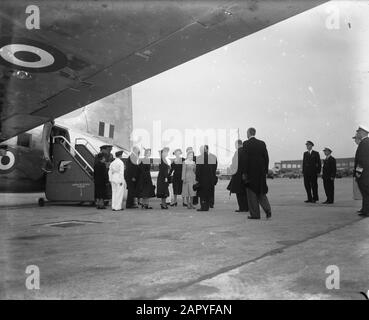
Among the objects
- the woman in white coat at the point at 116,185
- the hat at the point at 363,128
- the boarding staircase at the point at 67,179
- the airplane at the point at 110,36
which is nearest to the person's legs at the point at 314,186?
the hat at the point at 363,128

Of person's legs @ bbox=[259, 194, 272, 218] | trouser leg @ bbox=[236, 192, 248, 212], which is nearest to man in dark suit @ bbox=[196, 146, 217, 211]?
trouser leg @ bbox=[236, 192, 248, 212]

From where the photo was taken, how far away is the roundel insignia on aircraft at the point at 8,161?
11531 mm

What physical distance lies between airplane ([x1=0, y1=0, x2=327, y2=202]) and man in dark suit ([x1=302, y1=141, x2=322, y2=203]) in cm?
791

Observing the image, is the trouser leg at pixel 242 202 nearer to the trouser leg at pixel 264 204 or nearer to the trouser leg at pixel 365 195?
the trouser leg at pixel 264 204

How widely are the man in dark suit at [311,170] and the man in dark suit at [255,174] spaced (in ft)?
17.5

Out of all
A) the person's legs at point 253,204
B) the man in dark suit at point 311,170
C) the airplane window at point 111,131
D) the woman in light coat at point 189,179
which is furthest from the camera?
the airplane window at point 111,131

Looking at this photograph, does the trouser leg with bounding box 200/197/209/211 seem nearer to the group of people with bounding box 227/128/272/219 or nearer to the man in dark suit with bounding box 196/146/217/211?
the man in dark suit with bounding box 196/146/217/211

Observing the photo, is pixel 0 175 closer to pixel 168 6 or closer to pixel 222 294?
pixel 168 6

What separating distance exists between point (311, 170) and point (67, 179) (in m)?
7.98

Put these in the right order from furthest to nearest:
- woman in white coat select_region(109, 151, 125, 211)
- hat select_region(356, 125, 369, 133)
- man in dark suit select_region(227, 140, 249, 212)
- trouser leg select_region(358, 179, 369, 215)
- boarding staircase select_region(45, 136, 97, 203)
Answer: boarding staircase select_region(45, 136, 97, 203) → woman in white coat select_region(109, 151, 125, 211) → man in dark suit select_region(227, 140, 249, 212) → hat select_region(356, 125, 369, 133) → trouser leg select_region(358, 179, 369, 215)

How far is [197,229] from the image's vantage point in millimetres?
6035

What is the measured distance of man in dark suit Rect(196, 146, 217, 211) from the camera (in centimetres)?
958
